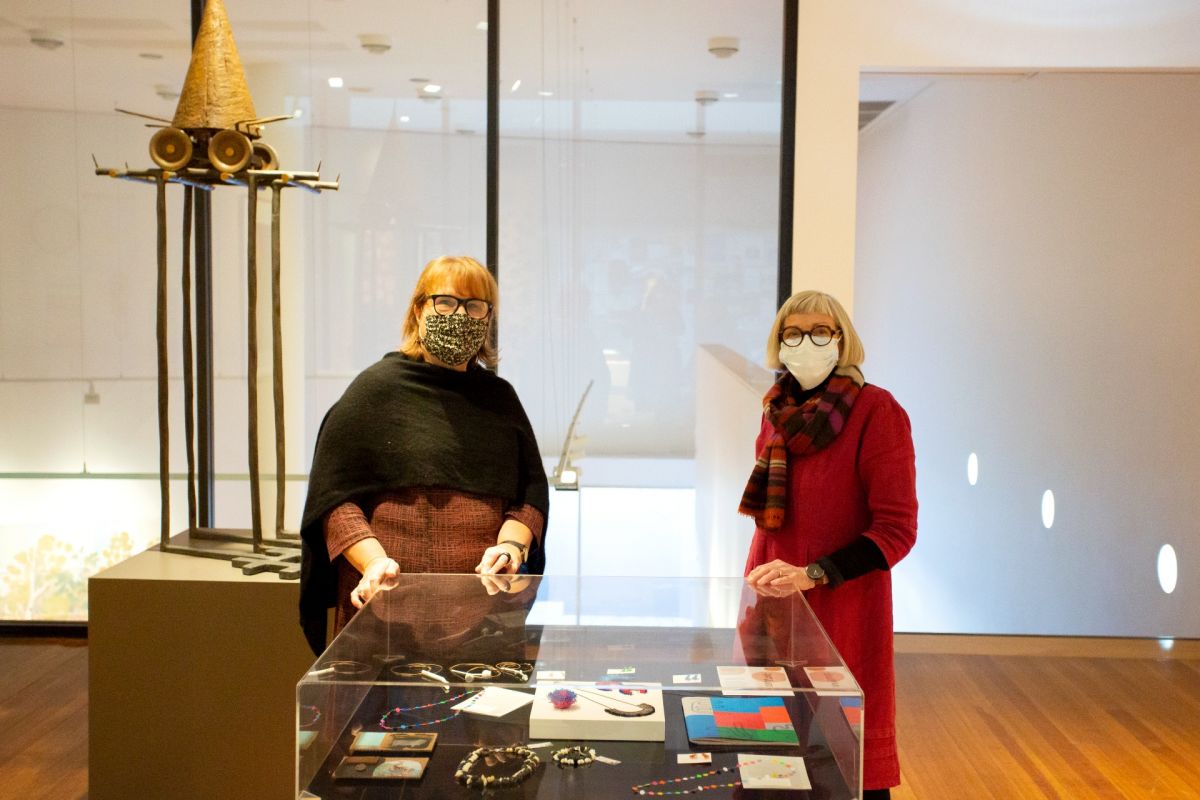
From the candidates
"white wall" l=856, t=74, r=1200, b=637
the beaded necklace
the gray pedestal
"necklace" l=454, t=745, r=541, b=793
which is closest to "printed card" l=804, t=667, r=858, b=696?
the beaded necklace

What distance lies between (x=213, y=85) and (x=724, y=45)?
209cm

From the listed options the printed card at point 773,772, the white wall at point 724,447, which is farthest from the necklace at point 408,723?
the white wall at point 724,447

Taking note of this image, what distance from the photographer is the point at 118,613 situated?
Answer: 10.6ft

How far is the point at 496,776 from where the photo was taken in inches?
60.5

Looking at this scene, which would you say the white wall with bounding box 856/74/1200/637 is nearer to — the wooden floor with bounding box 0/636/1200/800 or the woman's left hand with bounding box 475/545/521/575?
the wooden floor with bounding box 0/636/1200/800

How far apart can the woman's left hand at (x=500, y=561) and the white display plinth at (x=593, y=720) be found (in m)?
0.68

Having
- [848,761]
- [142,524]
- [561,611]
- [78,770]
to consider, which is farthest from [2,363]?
[848,761]

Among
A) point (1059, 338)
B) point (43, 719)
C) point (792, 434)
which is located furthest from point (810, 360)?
point (43, 719)

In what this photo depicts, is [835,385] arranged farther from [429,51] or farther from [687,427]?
[429,51]

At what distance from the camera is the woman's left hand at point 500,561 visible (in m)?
2.32

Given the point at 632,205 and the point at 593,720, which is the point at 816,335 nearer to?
the point at 593,720

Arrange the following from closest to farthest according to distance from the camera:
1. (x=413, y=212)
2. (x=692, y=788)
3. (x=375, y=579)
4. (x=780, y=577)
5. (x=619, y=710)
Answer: (x=692, y=788)
(x=619, y=710)
(x=375, y=579)
(x=780, y=577)
(x=413, y=212)

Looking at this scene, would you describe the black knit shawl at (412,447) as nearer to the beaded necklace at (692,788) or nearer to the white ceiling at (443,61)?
the beaded necklace at (692,788)

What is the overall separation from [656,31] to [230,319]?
6.71 ft
